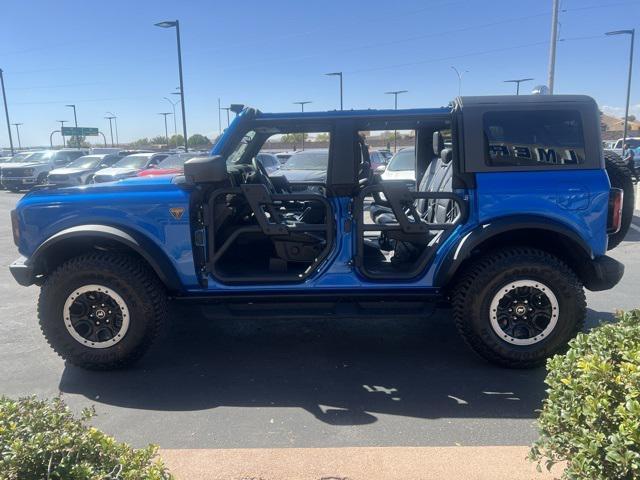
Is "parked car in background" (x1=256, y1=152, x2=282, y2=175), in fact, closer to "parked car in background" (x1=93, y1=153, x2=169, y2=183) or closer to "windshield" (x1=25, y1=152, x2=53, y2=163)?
"parked car in background" (x1=93, y1=153, x2=169, y2=183)

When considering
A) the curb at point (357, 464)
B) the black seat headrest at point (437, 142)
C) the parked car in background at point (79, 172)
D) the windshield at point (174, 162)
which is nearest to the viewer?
the curb at point (357, 464)

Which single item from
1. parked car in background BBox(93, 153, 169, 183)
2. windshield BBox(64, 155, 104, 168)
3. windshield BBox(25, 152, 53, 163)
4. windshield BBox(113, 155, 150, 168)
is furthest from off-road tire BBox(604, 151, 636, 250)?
windshield BBox(25, 152, 53, 163)

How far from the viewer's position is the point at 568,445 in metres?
1.95

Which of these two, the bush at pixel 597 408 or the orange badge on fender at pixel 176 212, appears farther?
the orange badge on fender at pixel 176 212

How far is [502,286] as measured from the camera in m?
3.82

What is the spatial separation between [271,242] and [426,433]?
1.90 metres

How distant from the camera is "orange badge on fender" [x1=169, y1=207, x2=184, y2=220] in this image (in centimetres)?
383

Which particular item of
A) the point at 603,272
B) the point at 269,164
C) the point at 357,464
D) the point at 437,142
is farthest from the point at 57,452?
the point at 269,164

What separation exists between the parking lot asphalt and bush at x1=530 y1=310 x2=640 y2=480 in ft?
3.39

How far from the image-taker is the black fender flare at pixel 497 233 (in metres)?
3.73

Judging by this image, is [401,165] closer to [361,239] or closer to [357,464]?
[361,239]

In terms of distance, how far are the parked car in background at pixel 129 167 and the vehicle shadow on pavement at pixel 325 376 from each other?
13.4 meters

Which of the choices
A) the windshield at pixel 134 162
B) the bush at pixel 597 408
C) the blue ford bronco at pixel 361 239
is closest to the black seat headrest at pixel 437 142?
the blue ford bronco at pixel 361 239

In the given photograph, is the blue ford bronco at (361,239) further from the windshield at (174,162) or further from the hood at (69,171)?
the hood at (69,171)
